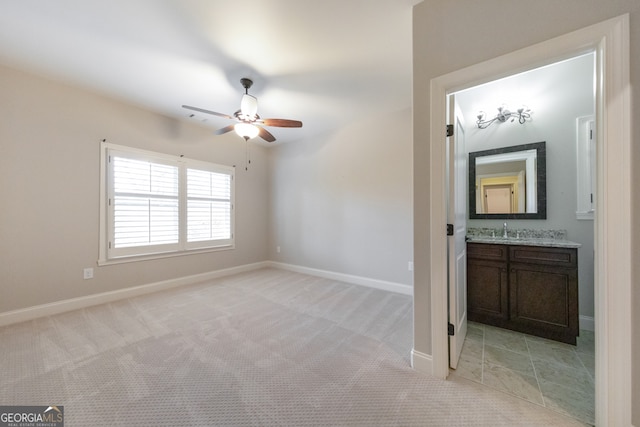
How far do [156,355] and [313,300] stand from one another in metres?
1.77

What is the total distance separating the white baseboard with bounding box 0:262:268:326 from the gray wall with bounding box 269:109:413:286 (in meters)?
1.59

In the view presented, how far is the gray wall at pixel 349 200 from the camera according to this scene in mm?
3520

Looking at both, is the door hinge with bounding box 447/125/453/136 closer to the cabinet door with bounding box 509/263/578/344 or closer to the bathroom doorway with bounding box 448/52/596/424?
the bathroom doorway with bounding box 448/52/596/424

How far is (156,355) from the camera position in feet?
6.30

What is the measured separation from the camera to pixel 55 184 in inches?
109

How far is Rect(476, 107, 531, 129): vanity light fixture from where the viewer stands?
262 cm

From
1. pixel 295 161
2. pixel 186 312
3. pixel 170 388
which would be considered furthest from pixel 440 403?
pixel 295 161

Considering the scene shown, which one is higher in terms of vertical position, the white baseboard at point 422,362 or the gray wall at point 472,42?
the gray wall at point 472,42

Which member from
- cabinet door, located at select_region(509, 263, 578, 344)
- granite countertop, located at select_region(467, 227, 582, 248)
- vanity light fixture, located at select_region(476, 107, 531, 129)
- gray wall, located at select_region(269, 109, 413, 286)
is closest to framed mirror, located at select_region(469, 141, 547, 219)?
granite countertop, located at select_region(467, 227, 582, 248)

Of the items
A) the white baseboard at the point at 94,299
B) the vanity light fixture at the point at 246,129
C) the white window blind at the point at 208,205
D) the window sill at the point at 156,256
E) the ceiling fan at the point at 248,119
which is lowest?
the white baseboard at the point at 94,299

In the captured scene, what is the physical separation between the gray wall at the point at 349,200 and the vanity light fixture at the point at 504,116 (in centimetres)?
88

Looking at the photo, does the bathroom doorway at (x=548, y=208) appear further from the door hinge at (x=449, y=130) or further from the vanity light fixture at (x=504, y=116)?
the door hinge at (x=449, y=130)

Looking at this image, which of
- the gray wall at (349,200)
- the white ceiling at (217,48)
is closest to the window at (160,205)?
the white ceiling at (217,48)

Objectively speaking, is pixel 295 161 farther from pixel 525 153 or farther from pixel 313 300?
pixel 525 153
